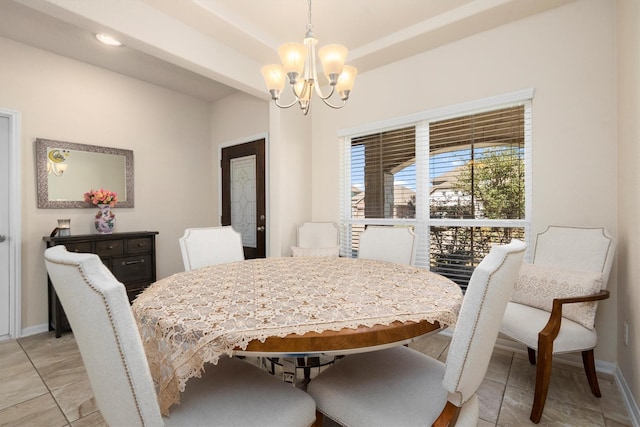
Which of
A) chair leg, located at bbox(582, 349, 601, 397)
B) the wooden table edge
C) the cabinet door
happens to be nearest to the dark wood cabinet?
the cabinet door

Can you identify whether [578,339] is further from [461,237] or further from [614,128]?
[614,128]

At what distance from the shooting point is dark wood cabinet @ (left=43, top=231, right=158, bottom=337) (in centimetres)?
282

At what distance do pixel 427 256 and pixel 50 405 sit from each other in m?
2.97

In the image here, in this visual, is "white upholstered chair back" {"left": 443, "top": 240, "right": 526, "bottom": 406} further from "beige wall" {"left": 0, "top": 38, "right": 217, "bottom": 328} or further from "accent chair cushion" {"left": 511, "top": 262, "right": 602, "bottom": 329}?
"beige wall" {"left": 0, "top": 38, "right": 217, "bottom": 328}

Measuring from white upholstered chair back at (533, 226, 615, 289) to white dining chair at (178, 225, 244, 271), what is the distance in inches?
90.4

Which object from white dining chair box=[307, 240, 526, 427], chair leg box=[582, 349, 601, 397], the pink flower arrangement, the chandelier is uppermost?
the chandelier

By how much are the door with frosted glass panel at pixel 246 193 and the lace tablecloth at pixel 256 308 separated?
2.07 m

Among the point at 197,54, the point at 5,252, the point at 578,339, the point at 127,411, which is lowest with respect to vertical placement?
the point at 578,339

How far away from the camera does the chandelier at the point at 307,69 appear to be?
1.79 meters

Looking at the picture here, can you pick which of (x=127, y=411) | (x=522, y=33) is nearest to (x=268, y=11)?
(x=522, y=33)

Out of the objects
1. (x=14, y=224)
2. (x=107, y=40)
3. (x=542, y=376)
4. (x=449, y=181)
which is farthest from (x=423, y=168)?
(x=14, y=224)

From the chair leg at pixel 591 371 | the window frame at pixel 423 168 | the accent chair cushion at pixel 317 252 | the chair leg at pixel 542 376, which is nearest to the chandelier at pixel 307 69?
the window frame at pixel 423 168

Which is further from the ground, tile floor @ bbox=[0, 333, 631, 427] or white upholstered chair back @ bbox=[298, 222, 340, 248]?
white upholstered chair back @ bbox=[298, 222, 340, 248]

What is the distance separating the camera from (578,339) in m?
1.69
